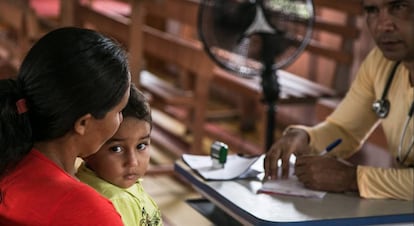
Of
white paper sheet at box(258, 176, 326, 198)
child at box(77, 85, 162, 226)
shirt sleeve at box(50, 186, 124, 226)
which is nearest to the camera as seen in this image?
shirt sleeve at box(50, 186, 124, 226)

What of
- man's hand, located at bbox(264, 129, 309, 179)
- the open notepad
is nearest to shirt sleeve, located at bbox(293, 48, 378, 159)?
man's hand, located at bbox(264, 129, 309, 179)

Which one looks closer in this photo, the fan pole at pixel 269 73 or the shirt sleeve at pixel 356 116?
the shirt sleeve at pixel 356 116

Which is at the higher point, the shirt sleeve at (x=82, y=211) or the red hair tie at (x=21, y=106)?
the red hair tie at (x=21, y=106)

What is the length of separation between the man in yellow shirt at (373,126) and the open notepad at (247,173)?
0.10ft

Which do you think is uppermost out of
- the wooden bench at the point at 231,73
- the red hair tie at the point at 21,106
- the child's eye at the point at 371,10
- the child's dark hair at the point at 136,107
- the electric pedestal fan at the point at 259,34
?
the child's eye at the point at 371,10

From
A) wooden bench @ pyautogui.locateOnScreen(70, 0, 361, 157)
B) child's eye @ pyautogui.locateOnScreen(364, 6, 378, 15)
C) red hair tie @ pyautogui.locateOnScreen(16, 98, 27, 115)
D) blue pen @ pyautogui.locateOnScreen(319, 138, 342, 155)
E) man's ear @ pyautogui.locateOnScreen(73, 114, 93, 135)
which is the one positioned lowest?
wooden bench @ pyautogui.locateOnScreen(70, 0, 361, 157)

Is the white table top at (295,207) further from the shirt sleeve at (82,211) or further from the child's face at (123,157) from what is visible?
the shirt sleeve at (82,211)

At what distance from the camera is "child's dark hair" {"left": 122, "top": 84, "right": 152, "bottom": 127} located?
1634mm

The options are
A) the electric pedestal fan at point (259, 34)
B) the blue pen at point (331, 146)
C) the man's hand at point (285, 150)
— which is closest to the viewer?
the man's hand at point (285, 150)

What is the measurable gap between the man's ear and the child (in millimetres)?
→ 269

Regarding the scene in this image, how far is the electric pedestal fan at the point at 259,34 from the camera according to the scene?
318cm

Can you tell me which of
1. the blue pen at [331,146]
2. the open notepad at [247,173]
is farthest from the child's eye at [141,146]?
the blue pen at [331,146]

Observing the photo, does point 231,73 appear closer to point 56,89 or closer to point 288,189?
point 288,189

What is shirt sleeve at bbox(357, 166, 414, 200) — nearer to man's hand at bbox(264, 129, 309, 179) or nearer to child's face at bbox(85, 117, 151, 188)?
man's hand at bbox(264, 129, 309, 179)
